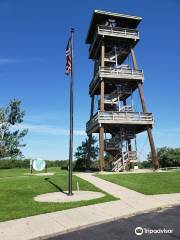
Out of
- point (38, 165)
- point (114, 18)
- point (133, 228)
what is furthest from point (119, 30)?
point (133, 228)

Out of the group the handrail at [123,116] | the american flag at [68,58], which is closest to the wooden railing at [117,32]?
the handrail at [123,116]

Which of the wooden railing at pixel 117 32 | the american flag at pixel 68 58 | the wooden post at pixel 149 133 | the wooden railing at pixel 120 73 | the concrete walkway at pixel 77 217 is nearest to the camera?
the concrete walkway at pixel 77 217

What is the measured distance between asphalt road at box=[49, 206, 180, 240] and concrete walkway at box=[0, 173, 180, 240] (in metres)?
0.38

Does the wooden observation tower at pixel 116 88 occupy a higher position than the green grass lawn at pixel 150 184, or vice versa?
the wooden observation tower at pixel 116 88

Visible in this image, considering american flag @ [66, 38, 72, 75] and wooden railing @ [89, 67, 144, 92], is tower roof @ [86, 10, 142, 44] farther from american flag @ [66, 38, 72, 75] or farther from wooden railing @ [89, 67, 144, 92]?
american flag @ [66, 38, 72, 75]

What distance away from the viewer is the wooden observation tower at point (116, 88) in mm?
32844

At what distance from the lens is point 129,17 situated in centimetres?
3750

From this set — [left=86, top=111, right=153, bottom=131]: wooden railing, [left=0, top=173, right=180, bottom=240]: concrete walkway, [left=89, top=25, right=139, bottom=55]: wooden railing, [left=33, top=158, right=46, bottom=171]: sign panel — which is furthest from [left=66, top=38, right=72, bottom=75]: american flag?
[left=89, top=25, right=139, bottom=55]: wooden railing

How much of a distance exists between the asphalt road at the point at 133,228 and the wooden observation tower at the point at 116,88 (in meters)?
20.2

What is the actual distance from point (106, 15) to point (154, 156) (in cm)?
1984

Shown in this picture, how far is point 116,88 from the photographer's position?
38.3 m

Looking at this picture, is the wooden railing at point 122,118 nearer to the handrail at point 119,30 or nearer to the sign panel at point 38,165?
the sign panel at point 38,165

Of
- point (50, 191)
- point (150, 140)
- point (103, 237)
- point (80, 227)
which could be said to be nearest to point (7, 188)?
point (50, 191)

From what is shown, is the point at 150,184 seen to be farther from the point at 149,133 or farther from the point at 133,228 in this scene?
the point at 149,133
